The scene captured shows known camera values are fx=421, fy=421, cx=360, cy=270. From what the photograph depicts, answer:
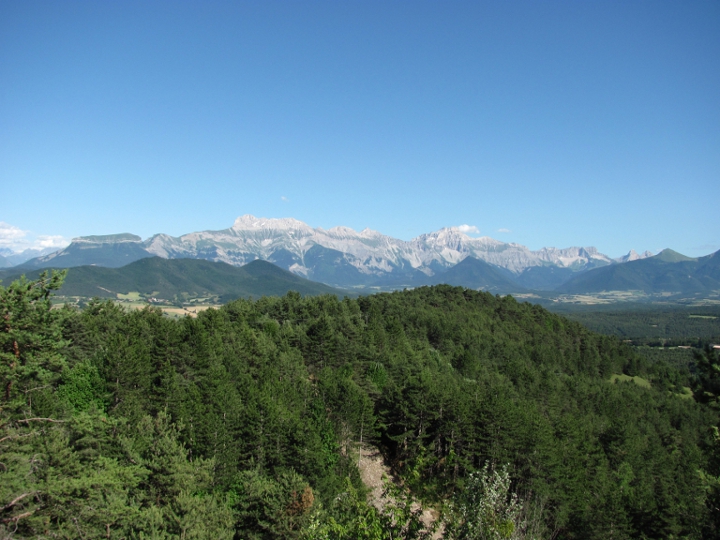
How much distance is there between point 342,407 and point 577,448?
24.3 meters

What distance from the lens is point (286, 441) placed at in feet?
102

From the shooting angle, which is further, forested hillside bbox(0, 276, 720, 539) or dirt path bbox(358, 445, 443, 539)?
dirt path bbox(358, 445, 443, 539)

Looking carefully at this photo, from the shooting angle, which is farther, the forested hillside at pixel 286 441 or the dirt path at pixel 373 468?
the dirt path at pixel 373 468

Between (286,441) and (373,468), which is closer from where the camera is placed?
(286,441)

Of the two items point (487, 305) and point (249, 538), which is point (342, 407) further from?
point (487, 305)

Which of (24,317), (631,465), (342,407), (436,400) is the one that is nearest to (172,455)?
(24,317)

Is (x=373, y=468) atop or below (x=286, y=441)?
below

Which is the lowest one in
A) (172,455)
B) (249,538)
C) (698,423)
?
(698,423)

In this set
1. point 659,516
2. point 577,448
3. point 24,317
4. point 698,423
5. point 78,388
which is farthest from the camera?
point 698,423

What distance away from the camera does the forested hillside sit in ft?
57.8

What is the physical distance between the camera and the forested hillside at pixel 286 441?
694 inches

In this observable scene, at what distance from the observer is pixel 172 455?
2358 centimetres

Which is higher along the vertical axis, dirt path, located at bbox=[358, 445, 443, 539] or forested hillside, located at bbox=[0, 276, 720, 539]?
forested hillside, located at bbox=[0, 276, 720, 539]

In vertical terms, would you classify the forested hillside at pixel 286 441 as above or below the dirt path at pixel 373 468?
above
